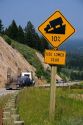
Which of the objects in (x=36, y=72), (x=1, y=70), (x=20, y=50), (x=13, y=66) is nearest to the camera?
(x=1, y=70)

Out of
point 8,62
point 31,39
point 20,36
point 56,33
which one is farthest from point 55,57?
point 31,39

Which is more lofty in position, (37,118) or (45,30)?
(45,30)

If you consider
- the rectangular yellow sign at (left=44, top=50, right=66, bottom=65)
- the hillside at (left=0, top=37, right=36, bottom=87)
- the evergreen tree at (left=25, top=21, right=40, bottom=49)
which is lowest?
the rectangular yellow sign at (left=44, top=50, right=66, bottom=65)

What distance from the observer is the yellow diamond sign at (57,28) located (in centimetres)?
1873

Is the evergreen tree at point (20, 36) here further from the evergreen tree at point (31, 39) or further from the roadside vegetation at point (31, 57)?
the roadside vegetation at point (31, 57)

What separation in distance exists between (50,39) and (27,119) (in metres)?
2.66

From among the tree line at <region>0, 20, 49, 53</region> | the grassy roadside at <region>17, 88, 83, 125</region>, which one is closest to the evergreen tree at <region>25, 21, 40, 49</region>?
the tree line at <region>0, 20, 49, 53</region>

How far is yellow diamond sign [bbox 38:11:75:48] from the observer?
1873 cm

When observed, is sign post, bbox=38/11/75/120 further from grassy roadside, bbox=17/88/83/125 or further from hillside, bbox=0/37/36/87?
hillside, bbox=0/37/36/87

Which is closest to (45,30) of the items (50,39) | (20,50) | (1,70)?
(50,39)

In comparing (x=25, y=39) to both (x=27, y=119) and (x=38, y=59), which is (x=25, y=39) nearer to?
(x=38, y=59)

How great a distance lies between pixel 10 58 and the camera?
9138 cm

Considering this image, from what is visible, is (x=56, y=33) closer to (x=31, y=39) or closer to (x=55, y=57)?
(x=55, y=57)

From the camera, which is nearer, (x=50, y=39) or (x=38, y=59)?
(x=50, y=39)
